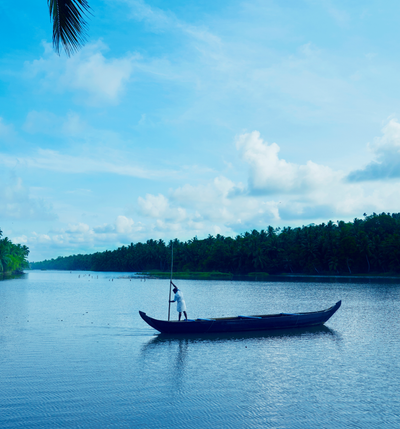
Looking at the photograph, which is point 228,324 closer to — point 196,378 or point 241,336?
point 241,336

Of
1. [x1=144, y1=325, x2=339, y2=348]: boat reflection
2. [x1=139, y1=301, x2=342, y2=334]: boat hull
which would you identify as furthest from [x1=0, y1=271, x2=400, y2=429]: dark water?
[x1=139, y1=301, x2=342, y2=334]: boat hull

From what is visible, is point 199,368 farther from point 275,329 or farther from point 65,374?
point 275,329

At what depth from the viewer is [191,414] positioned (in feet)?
35.9

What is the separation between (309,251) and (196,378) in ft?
366

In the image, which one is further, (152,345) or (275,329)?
(275,329)

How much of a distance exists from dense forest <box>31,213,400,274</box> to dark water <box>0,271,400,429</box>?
84.8m

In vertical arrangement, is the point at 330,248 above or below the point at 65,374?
above

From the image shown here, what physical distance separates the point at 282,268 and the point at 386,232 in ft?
117

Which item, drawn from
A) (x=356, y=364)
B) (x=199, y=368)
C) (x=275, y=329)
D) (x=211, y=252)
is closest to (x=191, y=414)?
(x=199, y=368)

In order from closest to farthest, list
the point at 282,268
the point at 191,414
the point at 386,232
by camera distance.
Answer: the point at 191,414, the point at 386,232, the point at 282,268

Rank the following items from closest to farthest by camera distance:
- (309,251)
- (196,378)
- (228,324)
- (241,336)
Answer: (196,378) < (228,324) < (241,336) < (309,251)

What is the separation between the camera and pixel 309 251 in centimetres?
12131

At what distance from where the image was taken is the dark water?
10.7 meters

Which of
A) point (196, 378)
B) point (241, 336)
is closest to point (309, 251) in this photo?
point (241, 336)
